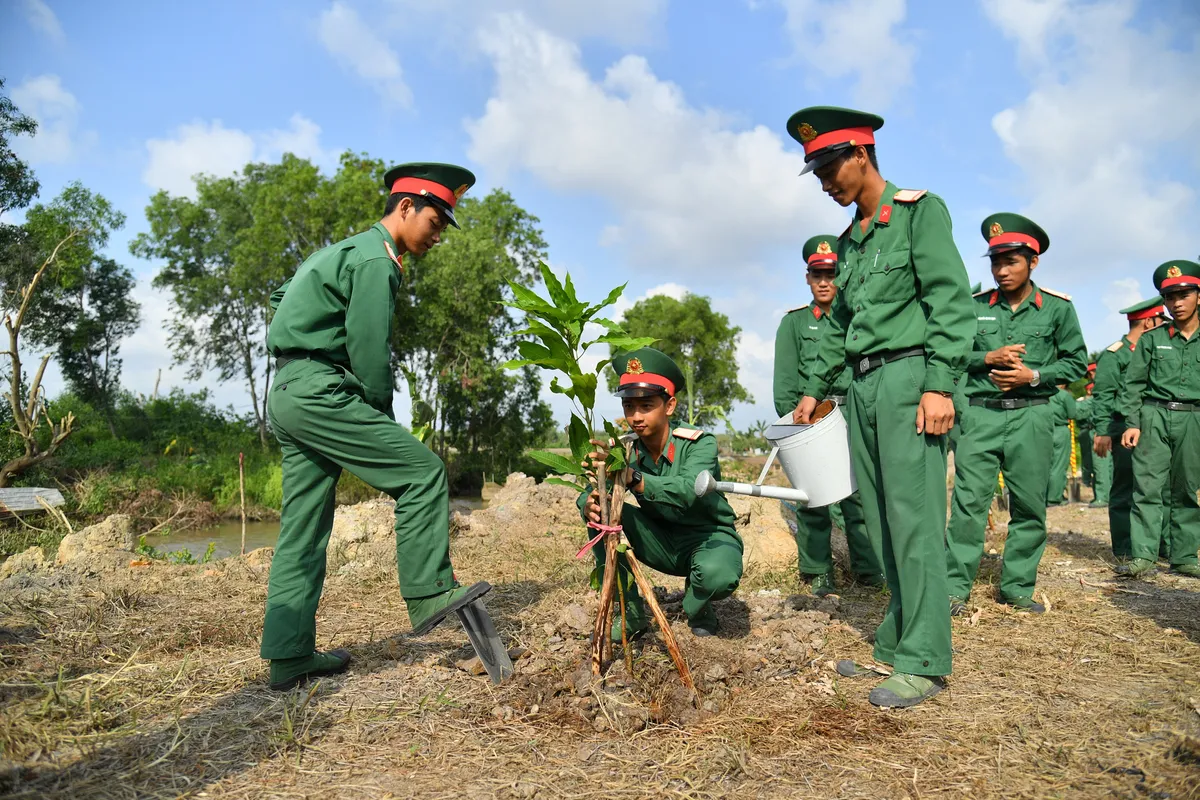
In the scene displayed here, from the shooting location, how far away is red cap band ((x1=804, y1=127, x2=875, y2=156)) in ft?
10.5

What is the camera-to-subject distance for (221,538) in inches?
550

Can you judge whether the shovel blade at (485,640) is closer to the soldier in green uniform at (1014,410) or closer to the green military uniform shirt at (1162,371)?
the soldier in green uniform at (1014,410)

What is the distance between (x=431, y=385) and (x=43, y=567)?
1663 centimetres

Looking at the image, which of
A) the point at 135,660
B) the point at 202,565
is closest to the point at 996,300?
the point at 135,660

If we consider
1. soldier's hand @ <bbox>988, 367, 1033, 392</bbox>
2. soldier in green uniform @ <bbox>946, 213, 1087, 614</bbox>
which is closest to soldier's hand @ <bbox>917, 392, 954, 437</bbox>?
soldier in green uniform @ <bbox>946, 213, 1087, 614</bbox>

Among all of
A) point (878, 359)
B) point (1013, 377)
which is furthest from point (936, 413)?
point (1013, 377)

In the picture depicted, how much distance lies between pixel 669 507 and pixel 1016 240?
2939 millimetres

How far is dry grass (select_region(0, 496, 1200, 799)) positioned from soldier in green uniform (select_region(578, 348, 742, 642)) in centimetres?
25

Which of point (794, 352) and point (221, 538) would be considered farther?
point (221, 538)

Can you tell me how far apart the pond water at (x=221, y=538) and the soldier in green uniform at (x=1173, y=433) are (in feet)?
27.3

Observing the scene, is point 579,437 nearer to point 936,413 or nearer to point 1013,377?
point 936,413

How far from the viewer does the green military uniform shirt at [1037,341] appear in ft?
15.6

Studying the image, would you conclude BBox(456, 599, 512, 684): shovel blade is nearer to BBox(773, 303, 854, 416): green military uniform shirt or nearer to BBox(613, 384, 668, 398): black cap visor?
BBox(613, 384, 668, 398): black cap visor

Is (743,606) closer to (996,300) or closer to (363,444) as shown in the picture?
(363,444)
